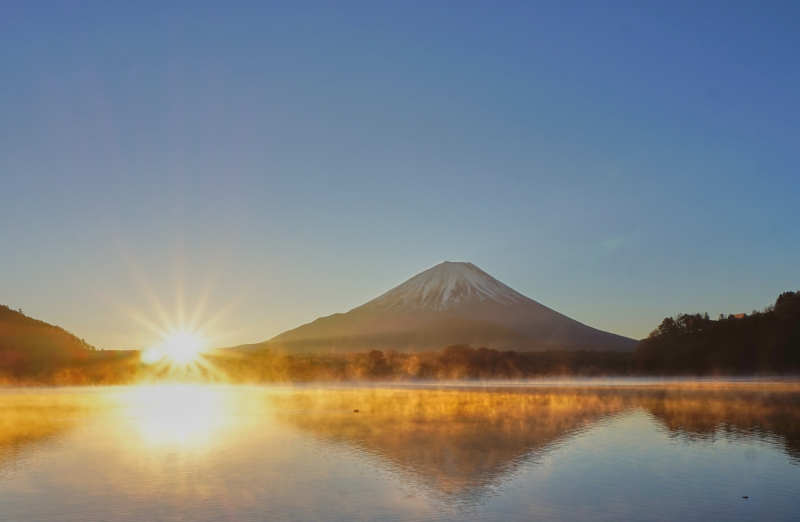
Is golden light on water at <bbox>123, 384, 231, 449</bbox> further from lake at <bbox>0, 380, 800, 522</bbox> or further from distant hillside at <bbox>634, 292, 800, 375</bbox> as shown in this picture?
distant hillside at <bbox>634, 292, 800, 375</bbox>

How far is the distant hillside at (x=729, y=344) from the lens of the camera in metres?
111

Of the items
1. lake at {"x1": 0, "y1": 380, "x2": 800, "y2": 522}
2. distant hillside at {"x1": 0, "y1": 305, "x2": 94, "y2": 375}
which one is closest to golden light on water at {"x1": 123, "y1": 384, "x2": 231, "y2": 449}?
lake at {"x1": 0, "y1": 380, "x2": 800, "y2": 522}

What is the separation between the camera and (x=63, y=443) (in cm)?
3478

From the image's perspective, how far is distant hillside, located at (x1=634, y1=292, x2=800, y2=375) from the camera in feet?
365

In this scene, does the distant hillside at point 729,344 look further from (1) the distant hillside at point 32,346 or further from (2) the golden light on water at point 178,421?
(1) the distant hillside at point 32,346

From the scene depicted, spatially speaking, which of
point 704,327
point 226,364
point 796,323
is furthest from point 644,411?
point 226,364

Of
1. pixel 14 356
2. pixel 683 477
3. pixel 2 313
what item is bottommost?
pixel 683 477

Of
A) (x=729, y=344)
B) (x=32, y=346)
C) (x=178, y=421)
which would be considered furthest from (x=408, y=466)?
(x=32, y=346)

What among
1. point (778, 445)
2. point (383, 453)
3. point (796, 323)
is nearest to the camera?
point (383, 453)

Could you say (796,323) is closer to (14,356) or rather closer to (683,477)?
(683,477)

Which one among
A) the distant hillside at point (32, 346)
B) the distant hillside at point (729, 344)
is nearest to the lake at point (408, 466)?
the distant hillside at point (729, 344)

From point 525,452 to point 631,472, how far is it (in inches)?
200

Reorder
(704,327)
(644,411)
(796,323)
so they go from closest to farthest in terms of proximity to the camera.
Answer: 1. (644,411)
2. (796,323)
3. (704,327)

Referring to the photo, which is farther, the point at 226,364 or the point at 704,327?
the point at 226,364
